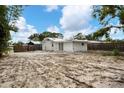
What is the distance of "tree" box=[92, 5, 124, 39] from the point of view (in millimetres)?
3932

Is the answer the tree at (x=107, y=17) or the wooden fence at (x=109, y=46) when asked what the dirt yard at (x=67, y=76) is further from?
the tree at (x=107, y=17)

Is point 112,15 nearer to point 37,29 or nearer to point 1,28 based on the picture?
point 37,29

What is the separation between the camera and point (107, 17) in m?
4.64

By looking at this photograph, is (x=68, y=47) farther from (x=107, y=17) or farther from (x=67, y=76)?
(x=67, y=76)

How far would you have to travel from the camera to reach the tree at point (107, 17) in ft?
12.9

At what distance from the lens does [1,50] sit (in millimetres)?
5023

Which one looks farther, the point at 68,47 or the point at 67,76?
the point at 68,47

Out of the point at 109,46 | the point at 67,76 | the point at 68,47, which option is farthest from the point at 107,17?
the point at 68,47

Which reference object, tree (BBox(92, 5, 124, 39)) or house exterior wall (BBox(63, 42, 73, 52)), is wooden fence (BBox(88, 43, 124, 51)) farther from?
house exterior wall (BBox(63, 42, 73, 52))

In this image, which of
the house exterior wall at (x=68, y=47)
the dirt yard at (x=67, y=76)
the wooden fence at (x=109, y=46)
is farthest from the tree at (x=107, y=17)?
the house exterior wall at (x=68, y=47)
